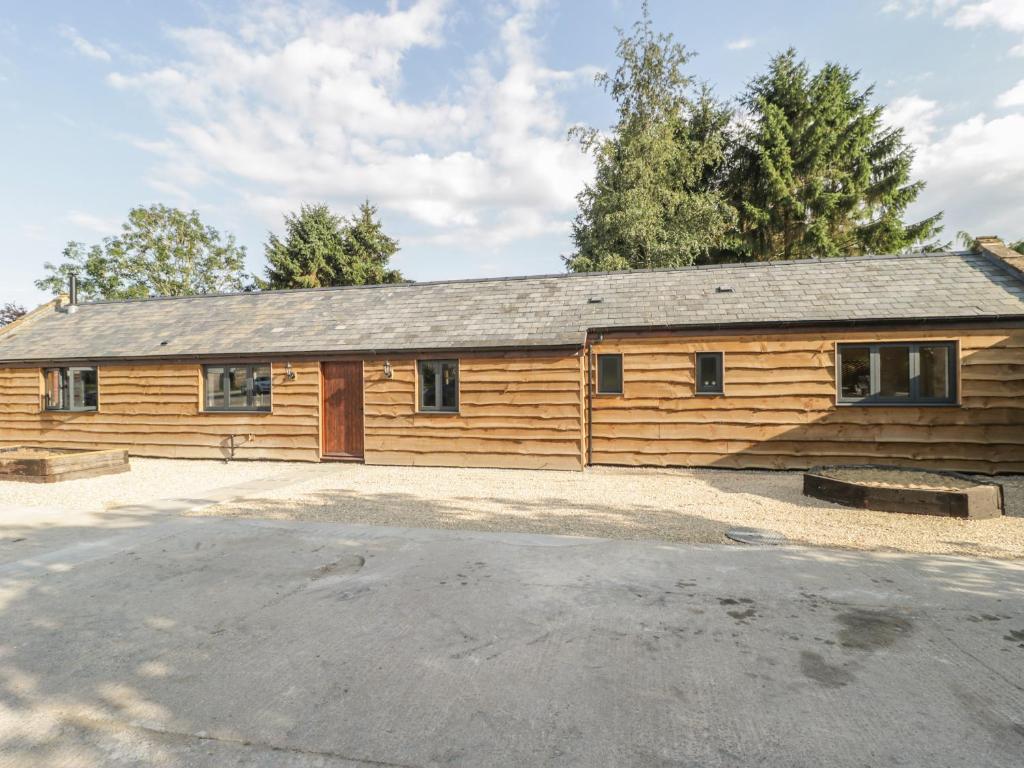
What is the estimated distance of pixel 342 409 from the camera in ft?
41.0

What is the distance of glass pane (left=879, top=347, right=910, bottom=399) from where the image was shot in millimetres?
10359

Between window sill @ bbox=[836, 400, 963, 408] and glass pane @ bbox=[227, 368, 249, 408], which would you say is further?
glass pane @ bbox=[227, 368, 249, 408]

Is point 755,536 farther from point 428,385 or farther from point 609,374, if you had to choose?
point 428,385

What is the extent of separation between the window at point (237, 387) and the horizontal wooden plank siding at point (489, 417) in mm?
2820

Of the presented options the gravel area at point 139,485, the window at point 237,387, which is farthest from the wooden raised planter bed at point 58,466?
the window at point 237,387

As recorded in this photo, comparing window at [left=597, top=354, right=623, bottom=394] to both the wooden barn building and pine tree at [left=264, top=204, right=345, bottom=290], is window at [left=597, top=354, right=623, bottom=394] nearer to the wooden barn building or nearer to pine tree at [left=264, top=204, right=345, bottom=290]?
the wooden barn building

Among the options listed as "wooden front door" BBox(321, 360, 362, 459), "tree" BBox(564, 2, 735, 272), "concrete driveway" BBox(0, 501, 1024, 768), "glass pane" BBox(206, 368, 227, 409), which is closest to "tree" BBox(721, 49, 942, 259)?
"tree" BBox(564, 2, 735, 272)

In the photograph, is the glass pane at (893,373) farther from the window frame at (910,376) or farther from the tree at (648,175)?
the tree at (648,175)

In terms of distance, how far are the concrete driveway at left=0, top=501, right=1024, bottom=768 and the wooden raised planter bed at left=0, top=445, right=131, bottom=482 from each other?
18.2 feet

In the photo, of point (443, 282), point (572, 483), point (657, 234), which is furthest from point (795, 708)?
point (657, 234)

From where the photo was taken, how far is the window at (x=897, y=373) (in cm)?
1019

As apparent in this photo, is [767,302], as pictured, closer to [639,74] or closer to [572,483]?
[572,483]

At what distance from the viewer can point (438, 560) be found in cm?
533

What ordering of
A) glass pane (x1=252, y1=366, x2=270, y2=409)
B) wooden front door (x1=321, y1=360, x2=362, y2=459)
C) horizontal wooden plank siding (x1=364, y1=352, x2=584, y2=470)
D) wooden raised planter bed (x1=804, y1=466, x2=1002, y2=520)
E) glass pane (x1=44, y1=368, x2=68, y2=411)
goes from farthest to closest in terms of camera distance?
glass pane (x1=44, y1=368, x2=68, y2=411) < glass pane (x1=252, y1=366, x2=270, y2=409) < wooden front door (x1=321, y1=360, x2=362, y2=459) < horizontal wooden plank siding (x1=364, y1=352, x2=584, y2=470) < wooden raised planter bed (x1=804, y1=466, x2=1002, y2=520)
